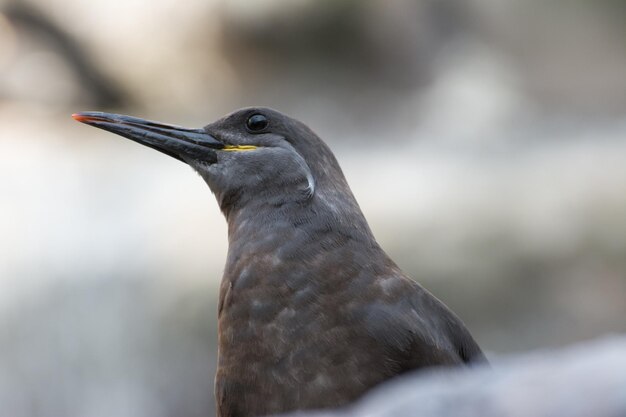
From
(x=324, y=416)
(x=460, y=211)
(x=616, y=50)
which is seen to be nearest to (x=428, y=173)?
(x=460, y=211)

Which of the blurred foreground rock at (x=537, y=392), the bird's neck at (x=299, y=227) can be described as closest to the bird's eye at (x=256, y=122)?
the bird's neck at (x=299, y=227)

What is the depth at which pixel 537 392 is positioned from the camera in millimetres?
2182

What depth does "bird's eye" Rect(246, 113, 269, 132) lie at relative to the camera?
5.05m

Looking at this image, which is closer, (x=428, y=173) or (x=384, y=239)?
(x=384, y=239)

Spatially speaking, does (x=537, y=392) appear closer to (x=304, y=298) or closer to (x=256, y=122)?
(x=304, y=298)

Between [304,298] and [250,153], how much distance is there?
97cm

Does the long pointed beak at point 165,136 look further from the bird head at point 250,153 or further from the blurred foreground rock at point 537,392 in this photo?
the blurred foreground rock at point 537,392

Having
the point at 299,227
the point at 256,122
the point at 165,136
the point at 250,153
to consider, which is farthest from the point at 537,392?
the point at 165,136

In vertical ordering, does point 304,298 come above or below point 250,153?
below

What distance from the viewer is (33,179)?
1124 centimetres

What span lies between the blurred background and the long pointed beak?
17.0ft

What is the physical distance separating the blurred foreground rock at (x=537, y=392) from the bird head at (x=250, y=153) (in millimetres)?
2381

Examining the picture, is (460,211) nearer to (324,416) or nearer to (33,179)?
(33,179)

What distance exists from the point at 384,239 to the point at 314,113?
7.02 feet
